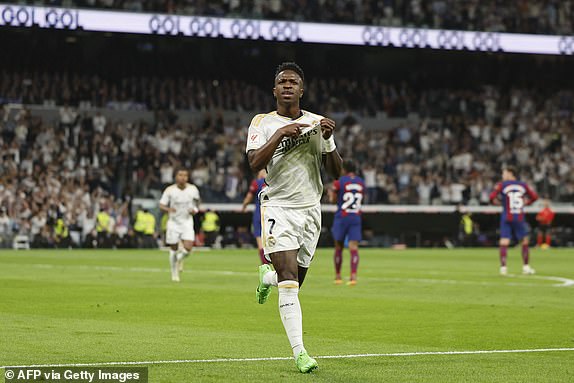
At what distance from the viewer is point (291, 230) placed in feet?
30.9

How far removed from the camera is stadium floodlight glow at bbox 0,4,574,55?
42.2 m

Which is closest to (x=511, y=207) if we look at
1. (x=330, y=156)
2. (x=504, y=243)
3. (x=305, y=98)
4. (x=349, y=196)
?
(x=504, y=243)

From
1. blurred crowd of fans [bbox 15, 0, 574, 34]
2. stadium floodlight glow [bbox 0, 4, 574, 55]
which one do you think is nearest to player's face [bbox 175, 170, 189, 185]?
stadium floodlight glow [bbox 0, 4, 574, 55]

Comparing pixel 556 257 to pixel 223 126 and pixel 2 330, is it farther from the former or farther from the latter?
pixel 2 330

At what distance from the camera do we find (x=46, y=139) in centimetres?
4438

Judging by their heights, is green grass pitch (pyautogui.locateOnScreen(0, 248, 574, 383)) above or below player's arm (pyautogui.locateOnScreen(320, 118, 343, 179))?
below

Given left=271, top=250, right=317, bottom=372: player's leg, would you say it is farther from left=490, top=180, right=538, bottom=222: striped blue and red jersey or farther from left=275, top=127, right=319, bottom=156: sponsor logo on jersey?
left=490, top=180, right=538, bottom=222: striped blue and red jersey

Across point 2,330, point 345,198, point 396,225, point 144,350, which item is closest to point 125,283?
point 345,198

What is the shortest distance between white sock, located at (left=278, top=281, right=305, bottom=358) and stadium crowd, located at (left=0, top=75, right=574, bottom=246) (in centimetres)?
3268

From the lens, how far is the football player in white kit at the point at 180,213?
23016 millimetres

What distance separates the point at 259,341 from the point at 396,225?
120 ft

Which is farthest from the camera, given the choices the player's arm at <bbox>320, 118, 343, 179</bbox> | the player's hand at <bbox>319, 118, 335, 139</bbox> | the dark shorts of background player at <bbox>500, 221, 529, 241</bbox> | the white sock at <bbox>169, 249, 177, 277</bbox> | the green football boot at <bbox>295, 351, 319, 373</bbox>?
the dark shorts of background player at <bbox>500, 221, 529, 241</bbox>

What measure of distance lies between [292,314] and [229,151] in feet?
125

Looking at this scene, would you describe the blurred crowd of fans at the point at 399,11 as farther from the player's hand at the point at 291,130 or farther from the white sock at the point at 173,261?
the player's hand at the point at 291,130
